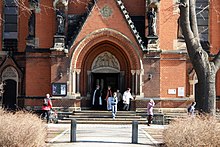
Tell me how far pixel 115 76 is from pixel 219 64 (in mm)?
15380

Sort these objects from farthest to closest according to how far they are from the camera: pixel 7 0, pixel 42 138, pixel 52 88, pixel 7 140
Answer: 1. pixel 7 0
2. pixel 52 88
3. pixel 42 138
4. pixel 7 140

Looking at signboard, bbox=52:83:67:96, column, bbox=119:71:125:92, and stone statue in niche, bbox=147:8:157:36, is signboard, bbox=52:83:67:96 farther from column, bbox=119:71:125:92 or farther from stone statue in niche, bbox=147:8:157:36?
stone statue in niche, bbox=147:8:157:36

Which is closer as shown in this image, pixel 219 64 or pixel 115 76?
pixel 219 64

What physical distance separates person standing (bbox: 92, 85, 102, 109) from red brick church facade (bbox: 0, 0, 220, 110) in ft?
1.36

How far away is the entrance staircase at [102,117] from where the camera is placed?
3173cm

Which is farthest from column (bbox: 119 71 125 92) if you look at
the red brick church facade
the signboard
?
the signboard

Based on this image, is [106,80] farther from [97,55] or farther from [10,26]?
[10,26]

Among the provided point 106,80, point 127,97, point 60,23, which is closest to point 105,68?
point 106,80

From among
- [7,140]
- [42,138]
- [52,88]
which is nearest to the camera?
[7,140]

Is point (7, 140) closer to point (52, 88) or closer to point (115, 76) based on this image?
point (52, 88)

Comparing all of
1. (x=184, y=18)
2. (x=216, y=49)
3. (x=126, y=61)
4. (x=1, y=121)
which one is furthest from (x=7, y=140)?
(x=216, y=49)

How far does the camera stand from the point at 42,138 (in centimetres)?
1767

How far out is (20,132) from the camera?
16.5m

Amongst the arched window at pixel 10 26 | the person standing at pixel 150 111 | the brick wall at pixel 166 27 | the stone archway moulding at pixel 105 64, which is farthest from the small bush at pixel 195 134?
the arched window at pixel 10 26
